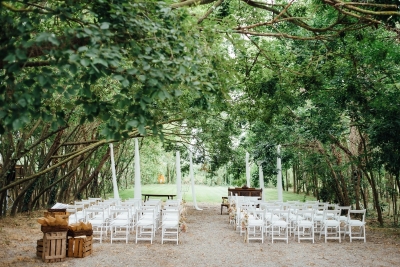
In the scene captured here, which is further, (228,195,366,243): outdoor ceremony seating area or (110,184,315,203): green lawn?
(110,184,315,203): green lawn

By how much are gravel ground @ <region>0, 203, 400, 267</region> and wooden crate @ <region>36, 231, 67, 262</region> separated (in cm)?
16

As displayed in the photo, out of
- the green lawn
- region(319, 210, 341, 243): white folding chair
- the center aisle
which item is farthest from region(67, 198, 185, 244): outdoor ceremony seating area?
the green lawn

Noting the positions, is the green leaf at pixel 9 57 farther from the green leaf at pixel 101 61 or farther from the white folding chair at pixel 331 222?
the white folding chair at pixel 331 222

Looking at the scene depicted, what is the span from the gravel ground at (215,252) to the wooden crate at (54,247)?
161mm

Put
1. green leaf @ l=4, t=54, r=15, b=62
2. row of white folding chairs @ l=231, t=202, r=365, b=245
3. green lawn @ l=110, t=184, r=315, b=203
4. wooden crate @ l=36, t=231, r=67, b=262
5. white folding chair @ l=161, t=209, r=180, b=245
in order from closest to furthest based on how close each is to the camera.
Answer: green leaf @ l=4, t=54, r=15, b=62 → wooden crate @ l=36, t=231, r=67, b=262 → white folding chair @ l=161, t=209, r=180, b=245 → row of white folding chairs @ l=231, t=202, r=365, b=245 → green lawn @ l=110, t=184, r=315, b=203

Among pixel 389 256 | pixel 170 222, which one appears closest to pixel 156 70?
pixel 170 222

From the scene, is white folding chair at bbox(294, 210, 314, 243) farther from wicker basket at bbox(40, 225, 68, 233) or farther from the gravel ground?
wicker basket at bbox(40, 225, 68, 233)

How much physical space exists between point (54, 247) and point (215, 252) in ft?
12.6

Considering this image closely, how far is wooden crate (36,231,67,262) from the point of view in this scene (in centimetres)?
763

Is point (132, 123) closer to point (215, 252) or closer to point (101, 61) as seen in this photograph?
point (101, 61)

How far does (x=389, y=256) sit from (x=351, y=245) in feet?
4.57

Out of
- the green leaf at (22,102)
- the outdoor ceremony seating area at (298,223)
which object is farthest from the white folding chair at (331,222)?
the green leaf at (22,102)

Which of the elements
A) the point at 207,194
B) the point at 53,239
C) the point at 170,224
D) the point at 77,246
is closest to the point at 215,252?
the point at 170,224

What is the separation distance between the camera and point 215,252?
9.12 meters
